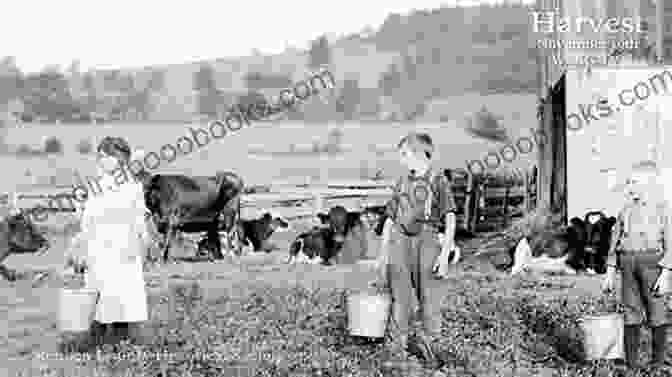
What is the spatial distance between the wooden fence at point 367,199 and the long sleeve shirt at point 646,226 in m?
12.0

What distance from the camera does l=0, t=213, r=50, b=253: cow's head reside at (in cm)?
1324

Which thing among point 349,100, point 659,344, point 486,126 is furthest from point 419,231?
point 349,100

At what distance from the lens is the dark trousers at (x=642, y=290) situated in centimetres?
620

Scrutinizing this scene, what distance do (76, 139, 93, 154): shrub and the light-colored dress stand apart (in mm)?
43562

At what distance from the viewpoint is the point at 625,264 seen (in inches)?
250

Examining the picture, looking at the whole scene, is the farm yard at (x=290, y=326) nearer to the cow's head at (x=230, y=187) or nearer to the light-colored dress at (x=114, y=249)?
the light-colored dress at (x=114, y=249)

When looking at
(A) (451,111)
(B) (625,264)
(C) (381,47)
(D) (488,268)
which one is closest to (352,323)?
(B) (625,264)

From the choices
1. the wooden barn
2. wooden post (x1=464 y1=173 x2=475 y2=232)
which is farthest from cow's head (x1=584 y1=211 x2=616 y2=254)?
wooden post (x1=464 y1=173 x2=475 y2=232)

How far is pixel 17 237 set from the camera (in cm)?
1338

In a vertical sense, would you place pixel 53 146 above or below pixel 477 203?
above

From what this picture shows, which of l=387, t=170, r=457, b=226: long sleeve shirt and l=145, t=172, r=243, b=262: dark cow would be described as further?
l=145, t=172, r=243, b=262: dark cow

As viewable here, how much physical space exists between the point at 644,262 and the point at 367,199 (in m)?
17.8

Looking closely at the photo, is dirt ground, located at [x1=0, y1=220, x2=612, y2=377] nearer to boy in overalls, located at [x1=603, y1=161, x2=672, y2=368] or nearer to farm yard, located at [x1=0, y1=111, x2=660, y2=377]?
farm yard, located at [x1=0, y1=111, x2=660, y2=377]

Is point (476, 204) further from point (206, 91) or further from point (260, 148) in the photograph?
point (206, 91)
